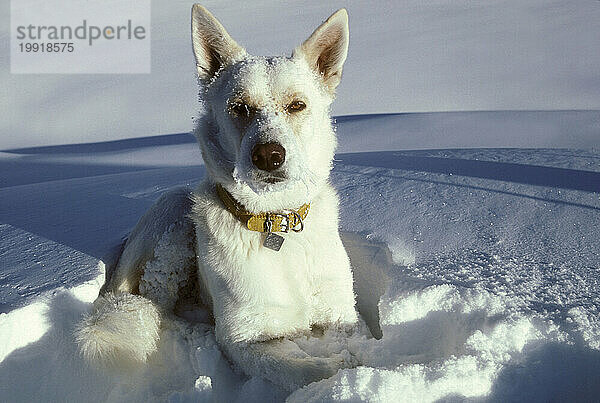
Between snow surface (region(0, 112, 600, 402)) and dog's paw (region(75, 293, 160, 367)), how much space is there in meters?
0.07

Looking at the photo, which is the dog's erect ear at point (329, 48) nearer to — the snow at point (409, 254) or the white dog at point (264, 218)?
the white dog at point (264, 218)

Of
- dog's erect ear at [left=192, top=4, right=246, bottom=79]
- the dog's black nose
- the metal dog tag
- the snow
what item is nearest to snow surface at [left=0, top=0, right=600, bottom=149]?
the snow

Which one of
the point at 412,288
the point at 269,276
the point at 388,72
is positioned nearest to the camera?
the point at 269,276

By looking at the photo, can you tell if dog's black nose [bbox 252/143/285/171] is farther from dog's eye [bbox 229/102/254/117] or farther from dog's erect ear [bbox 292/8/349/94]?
dog's erect ear [bbox 292/8/349/94]

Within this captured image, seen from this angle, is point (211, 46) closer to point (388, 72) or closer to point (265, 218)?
point (265, 218)

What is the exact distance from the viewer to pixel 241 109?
248 centimetres

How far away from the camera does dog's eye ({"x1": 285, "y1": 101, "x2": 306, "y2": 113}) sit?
2486 millimetres

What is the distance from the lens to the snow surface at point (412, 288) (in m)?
2.06

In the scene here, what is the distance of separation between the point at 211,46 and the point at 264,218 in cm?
92

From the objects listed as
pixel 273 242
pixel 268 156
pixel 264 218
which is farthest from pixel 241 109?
pixel 273 242

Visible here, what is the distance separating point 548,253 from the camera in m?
2.95

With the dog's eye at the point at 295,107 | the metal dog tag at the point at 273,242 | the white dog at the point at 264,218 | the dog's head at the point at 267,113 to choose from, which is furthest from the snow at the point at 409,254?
the dog's eye at the point at 295,107

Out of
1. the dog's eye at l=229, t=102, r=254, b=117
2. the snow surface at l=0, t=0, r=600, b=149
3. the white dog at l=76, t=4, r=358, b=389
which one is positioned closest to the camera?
the white dog at l=76, t=4, r=358, b=389

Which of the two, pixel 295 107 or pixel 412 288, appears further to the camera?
pixel 412 288
